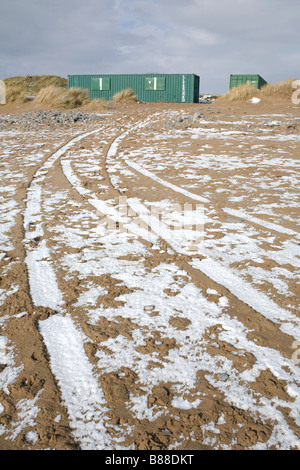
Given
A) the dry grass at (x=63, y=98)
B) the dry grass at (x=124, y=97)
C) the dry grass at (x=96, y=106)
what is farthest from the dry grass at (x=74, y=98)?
the dry grass at (x=124, y=97)

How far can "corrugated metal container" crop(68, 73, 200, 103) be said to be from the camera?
2478cm

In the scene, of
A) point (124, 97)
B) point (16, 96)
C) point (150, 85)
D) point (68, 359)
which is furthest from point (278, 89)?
point (68, 359)

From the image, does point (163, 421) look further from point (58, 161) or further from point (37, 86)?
point (37, 86)

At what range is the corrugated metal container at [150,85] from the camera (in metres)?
24.8

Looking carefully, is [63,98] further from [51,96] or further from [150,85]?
[150,85]

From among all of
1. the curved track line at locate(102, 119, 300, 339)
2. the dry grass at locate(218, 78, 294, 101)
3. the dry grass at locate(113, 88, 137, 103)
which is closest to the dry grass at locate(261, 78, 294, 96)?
the dry grass at locate(218, 78, 294, 101)

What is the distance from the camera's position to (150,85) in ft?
82.0

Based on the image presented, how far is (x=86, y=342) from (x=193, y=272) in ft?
3.62

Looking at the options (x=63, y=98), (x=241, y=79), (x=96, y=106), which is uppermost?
(x=241, y=79)

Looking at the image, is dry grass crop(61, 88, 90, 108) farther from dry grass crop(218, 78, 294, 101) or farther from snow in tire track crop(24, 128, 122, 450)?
snow in tire track crop(24, 128, 122, 450)

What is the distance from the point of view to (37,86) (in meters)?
35.2

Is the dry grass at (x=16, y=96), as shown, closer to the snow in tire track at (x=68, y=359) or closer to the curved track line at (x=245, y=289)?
the curved track line at (x=245, y=289)

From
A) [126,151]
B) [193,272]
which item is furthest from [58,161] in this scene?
[193,272]

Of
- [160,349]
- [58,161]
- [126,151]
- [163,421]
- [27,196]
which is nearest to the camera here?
[163,421]
